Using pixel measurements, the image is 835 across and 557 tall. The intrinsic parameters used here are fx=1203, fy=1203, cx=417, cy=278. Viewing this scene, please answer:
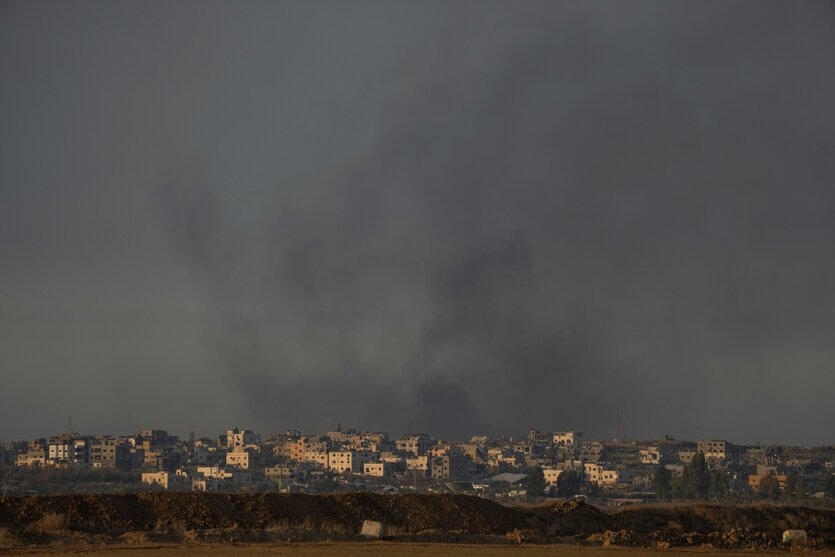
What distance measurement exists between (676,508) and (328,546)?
3284 centimetres

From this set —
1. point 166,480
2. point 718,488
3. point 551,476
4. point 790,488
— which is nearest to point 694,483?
point 718,488

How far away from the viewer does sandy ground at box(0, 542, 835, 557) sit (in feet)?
163

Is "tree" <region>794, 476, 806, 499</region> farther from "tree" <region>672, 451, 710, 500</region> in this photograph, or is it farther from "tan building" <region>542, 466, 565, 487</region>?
"tan building" <region>542, 466, 565, 487</region>

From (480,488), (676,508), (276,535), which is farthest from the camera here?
(480,488)

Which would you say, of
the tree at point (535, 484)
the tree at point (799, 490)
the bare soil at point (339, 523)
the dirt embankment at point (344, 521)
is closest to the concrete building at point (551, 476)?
the tree at point (535, 484)

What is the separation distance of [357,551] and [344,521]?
1314 centimetres

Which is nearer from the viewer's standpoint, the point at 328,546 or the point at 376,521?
the point at 328,546

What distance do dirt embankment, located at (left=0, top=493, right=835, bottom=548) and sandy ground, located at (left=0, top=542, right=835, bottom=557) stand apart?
235 centimetres

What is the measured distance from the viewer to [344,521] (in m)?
65.4

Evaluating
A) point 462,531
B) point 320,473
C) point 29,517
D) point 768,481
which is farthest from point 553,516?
point 320,473

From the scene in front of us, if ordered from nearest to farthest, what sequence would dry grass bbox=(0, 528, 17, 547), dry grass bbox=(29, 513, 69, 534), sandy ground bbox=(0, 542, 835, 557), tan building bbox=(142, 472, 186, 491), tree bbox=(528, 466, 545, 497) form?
sandy ground bbox=(0, 542, 835, 557)
dry grass bbox=(0, 528, 17, 547)
dry grass bbox=(29, 513, 69, 534)
tree bbox=(528, 466, 545, 497)
tan building bbox=(142, 472, 186, 491)

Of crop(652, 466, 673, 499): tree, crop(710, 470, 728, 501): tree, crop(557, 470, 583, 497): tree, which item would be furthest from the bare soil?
crop(557, 470, 583, 497): tree

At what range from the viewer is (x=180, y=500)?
209 ft

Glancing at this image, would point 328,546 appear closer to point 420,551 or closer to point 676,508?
point 420,551
